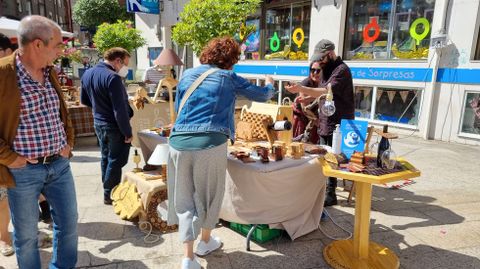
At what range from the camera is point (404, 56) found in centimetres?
755

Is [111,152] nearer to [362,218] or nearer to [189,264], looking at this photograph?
[189,264]

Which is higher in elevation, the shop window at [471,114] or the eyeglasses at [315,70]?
the eyeglasses at [315,70]

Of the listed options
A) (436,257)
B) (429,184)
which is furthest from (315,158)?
(429,184)

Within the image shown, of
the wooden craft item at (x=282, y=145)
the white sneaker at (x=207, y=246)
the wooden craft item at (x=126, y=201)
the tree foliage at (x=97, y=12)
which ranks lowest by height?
the white sneaker at (x=207, y=246)

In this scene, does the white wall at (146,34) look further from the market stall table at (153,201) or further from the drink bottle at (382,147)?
the drink bottle at (382,147)

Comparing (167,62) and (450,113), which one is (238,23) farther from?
(450,113)

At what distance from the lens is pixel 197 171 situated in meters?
2.36

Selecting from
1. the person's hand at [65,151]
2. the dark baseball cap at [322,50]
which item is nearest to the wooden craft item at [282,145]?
the dark baseball cap at [322,50]

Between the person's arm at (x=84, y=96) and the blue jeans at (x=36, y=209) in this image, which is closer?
the blue jeans at (x=36, y=209)

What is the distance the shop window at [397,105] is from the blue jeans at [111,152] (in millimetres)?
6273

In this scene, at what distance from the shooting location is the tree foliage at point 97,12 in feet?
93.4

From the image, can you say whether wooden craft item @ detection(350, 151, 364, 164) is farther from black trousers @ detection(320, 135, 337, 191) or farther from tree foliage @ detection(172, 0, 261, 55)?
tree foliage @ detection(172, 0, 261, 55)

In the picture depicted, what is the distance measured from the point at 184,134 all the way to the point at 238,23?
600cm

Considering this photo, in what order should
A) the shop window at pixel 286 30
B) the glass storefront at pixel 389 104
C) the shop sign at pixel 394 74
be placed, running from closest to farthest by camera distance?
the shop sign at pixel 394 74, the glass storefront at pixel 389 104, the shop window at pixel 286 30
